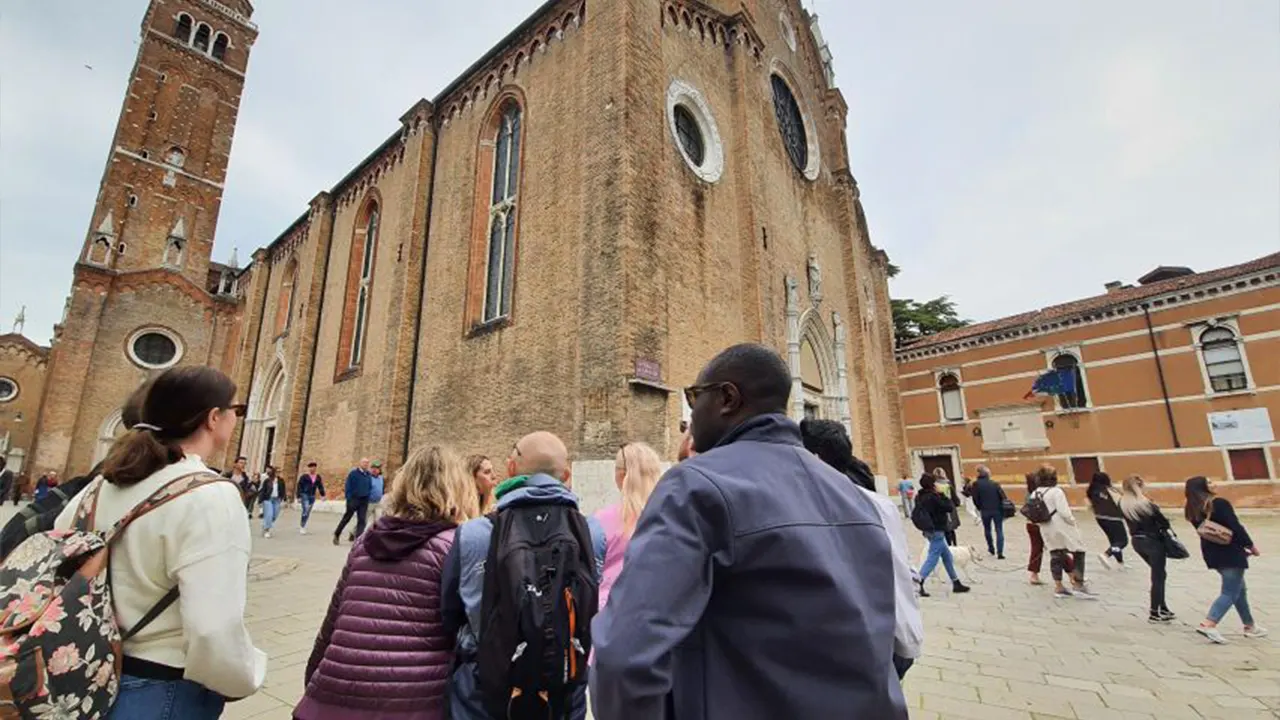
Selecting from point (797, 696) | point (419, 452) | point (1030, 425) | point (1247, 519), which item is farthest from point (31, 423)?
point (1247, 519)

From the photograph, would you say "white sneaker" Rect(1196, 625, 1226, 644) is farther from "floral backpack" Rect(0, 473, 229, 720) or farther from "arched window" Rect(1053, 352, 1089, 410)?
"arched window" Rect(1053, 352, 1089, 410)

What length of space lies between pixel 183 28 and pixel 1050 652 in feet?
149

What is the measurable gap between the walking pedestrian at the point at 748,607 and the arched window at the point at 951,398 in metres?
25.5

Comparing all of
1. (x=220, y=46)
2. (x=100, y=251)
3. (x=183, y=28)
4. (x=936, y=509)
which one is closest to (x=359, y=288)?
(x=100, y=251)

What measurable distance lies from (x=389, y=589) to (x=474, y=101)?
1550 centimetres

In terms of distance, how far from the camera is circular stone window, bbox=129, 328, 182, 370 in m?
25.3

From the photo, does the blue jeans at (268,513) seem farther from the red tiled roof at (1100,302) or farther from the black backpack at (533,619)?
the red tiled roof at (1100,302)

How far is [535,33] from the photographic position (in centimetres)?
1314

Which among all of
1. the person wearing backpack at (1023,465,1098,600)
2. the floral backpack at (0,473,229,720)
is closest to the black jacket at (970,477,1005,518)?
the person wearing backpack at (1023,465,1098,600)

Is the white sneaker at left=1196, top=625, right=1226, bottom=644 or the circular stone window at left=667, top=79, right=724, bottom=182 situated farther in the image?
the circular stone window at left=667, top=79, right=724, bottom=182

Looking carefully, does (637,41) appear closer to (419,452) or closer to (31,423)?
(419,452)

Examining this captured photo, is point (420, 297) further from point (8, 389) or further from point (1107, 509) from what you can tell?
point (8, 389)

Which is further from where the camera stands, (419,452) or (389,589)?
(419,452)

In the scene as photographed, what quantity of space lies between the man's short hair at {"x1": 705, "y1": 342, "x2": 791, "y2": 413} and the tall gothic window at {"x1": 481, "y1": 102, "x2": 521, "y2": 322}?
1123 centimetres
